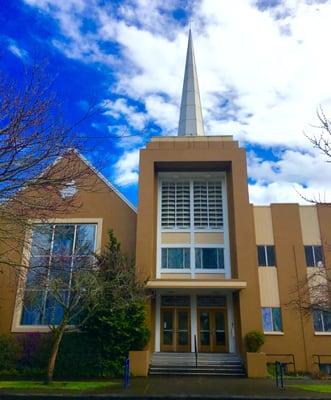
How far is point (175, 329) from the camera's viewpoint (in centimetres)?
2094

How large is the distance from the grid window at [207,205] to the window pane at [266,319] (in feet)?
17.4

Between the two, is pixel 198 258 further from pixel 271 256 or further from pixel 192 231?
pixel 271 256

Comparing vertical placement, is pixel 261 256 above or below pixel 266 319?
above

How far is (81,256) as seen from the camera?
18.4 meters

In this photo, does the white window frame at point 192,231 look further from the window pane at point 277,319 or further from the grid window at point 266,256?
the window pane at point 277,319

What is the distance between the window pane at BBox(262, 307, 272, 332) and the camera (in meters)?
20.8

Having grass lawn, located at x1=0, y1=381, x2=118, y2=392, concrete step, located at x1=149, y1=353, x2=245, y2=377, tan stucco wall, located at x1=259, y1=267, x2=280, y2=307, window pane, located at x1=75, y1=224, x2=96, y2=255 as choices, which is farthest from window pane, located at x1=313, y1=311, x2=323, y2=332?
window pane, located at x1=75, y1=224, x2=96, y2=255

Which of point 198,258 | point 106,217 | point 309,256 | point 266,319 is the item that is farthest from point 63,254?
point 309,256

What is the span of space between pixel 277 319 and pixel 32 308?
1321 centimetres

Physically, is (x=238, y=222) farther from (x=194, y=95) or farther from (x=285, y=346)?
(x=194, y=95)

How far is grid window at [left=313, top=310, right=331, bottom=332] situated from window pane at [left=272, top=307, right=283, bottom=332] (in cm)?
187

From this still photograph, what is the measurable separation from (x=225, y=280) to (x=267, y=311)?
359cm

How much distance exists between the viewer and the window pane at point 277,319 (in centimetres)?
2080

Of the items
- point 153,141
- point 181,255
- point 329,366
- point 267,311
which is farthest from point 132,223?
point 329,366
